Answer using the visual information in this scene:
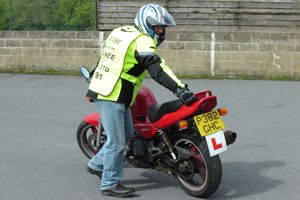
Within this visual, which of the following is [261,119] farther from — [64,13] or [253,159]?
[64,13]

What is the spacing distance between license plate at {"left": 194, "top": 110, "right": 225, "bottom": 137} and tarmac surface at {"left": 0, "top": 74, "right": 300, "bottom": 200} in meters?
0.72

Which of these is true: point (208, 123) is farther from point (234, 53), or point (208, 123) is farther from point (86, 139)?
point (234, 53)

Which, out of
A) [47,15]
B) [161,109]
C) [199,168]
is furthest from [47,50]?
[199,168]

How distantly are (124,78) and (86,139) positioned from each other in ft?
5.28

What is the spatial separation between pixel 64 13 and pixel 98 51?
174 centimetres

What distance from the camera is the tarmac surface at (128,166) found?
5.98m

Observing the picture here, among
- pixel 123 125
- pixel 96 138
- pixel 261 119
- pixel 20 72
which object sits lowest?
pixel 20 72

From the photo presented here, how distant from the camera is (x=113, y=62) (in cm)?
554

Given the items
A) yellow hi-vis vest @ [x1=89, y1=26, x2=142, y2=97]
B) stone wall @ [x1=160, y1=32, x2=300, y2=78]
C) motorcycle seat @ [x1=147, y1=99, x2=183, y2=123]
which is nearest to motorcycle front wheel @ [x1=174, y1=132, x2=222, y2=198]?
motorcycle seat @ [x1=147, y1=99, x2=183, y2=123]

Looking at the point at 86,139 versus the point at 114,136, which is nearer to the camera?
the point at 114,136

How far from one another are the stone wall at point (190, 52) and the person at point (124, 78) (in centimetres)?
872

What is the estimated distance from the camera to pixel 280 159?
7.05m

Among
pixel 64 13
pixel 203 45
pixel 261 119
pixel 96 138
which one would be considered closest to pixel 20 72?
pixel 64 13

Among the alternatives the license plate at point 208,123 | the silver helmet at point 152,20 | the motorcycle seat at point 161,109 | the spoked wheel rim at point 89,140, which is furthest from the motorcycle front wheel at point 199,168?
the spoked wheel rim at point 89,140
